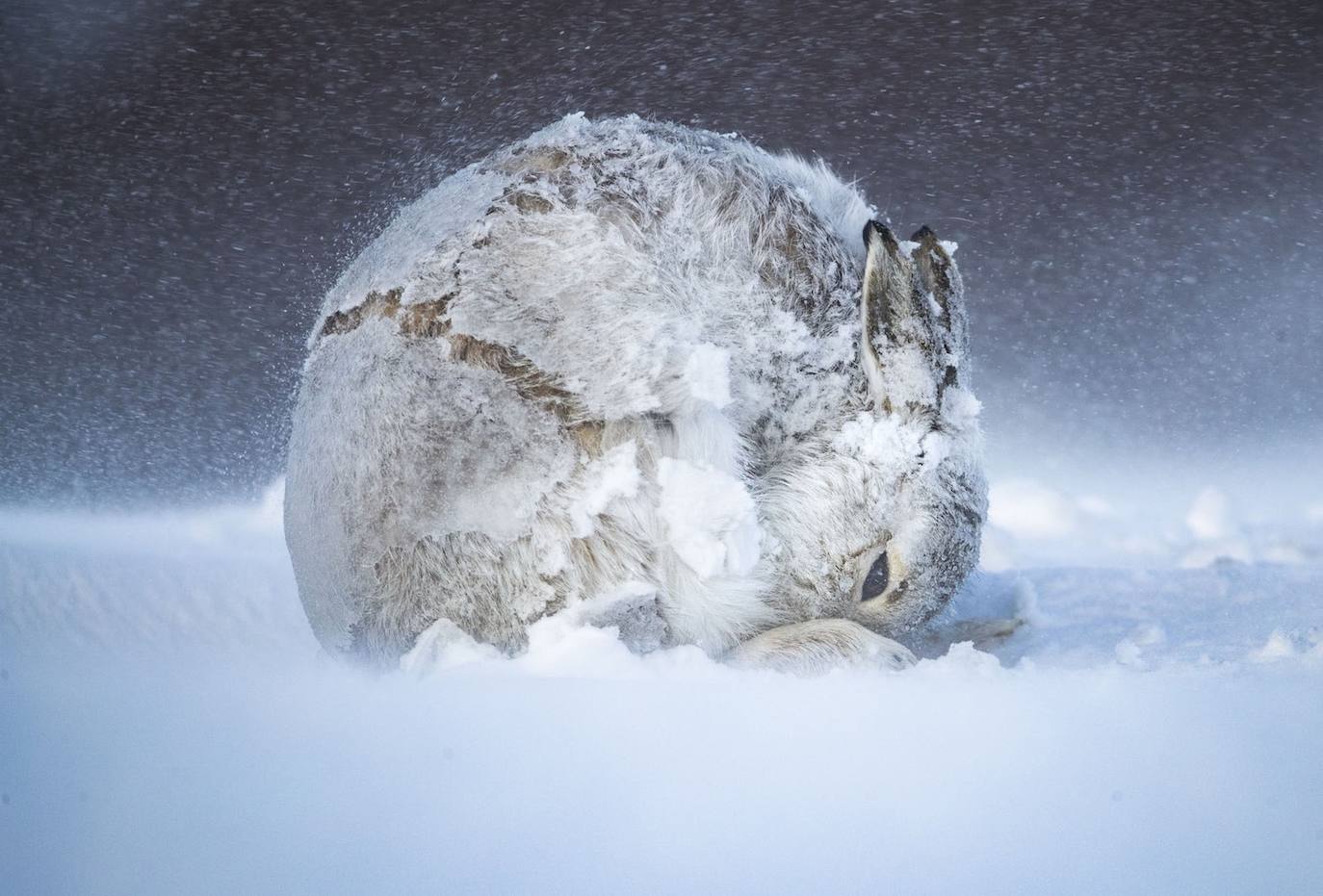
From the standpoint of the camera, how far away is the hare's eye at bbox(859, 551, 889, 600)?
1.56 m

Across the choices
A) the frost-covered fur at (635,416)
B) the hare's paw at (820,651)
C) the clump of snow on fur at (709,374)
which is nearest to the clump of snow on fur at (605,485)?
the frost-covered fur at (635,416)

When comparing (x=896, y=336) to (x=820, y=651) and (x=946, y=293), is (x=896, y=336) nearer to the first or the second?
(x=946, y=293)

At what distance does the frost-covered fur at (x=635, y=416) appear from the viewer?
54.0 inches

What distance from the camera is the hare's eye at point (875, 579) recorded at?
156cm

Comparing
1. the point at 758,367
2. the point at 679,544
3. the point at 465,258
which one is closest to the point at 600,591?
the point at 679,544

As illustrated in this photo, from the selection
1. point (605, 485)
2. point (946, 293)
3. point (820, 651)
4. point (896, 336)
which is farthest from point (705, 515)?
point (946, 293)

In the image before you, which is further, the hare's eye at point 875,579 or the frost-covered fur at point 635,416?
the hare's eye at point 875,579

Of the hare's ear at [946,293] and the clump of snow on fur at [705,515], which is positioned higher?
the hare's ear at [946,293]

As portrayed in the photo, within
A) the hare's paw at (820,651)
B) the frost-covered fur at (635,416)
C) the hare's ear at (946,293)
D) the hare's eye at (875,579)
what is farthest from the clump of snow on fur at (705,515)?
the hare's ear at (946,293)

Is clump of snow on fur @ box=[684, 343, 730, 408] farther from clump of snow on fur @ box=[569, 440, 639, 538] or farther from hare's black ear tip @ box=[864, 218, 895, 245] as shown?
hare's black ear tip @ box=[864, 218, 895, 245]

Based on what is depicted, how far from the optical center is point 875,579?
5.17 feet

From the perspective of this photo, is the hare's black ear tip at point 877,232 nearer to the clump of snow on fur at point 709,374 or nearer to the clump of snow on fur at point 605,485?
the clump of snow on fur at point 709,374

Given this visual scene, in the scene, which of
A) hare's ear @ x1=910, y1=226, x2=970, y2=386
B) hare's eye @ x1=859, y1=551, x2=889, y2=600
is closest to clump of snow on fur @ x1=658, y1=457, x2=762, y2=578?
hare's eye @ x1=859, y1=551, x2=889, y2=600

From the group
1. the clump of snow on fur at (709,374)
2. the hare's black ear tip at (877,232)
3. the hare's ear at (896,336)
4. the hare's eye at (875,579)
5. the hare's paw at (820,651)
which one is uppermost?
the hare's black ear tip at (877,232)
